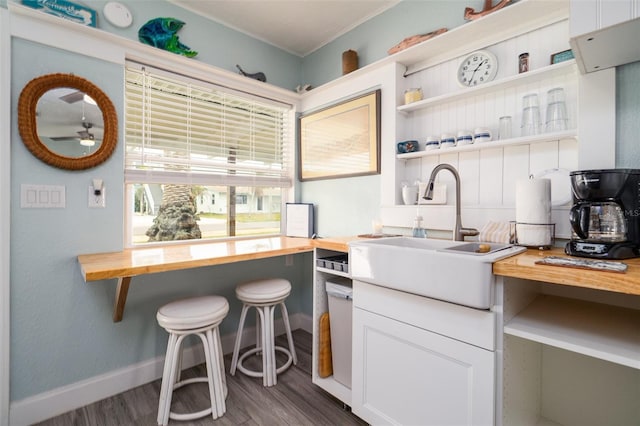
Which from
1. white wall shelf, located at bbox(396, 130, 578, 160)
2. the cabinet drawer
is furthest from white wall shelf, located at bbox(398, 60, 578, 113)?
the cabinet drawer

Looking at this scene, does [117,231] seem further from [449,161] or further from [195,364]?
[449,161]

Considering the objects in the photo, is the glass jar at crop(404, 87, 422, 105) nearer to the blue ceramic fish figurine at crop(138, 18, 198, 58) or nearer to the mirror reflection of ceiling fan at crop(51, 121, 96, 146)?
the blue ceramic fish figurine at crop(138, 18, 198, 58)

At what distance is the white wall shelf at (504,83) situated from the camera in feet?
4.67

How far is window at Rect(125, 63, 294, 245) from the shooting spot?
208 cm

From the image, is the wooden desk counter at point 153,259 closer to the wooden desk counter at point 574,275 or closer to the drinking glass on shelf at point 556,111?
the wooden desk counter at point 574,275

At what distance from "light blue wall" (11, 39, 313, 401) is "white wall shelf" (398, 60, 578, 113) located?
1902 millimetres

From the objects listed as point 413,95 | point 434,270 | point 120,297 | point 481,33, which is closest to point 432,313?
point 434,270

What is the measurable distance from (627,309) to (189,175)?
2517 mm

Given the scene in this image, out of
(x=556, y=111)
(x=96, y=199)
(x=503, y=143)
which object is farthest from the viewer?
(x=96, y=199)

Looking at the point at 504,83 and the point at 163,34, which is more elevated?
the point at 163,34

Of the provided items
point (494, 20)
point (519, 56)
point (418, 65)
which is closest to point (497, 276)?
point (519, 56)

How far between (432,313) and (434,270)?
20 cm

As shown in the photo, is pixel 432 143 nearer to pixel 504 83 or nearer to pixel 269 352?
pixel 504 83

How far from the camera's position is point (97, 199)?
1824 mm
